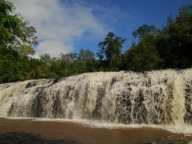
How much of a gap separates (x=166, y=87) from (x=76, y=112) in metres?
5.88

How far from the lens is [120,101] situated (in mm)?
12180

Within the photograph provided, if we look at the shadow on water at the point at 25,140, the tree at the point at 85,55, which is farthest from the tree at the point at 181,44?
the tree at the point at 85,55

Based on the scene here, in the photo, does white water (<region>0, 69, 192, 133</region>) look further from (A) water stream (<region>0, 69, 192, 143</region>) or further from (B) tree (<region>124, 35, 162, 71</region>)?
(B) tree (<region>124, 35, 162, 71</region>)

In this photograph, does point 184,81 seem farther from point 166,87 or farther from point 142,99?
point 142,99

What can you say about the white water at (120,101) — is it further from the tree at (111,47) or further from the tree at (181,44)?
the tree at (111,47)

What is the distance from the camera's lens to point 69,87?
15.3 m

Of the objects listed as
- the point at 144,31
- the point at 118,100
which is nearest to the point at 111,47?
the point at 144,31

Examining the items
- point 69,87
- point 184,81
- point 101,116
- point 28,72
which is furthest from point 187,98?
point 28,72

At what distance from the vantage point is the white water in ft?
35.1

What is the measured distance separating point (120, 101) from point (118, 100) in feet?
0.50

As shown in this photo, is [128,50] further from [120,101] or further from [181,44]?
[120,101]

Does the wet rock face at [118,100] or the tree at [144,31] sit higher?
the tree at [144,31]

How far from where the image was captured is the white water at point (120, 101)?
10.7 m

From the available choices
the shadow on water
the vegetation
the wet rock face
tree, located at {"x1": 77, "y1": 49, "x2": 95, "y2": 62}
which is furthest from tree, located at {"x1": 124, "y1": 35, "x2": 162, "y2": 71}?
tree, located at {"x1": 77, "y1": 49, "x2": 95, "y2": 62}
